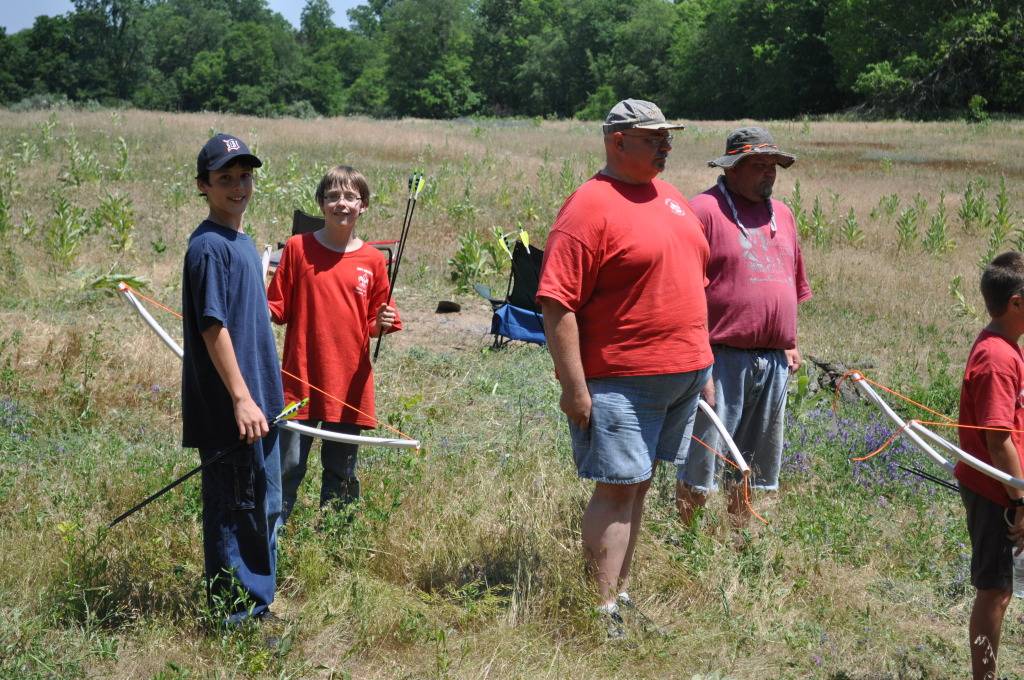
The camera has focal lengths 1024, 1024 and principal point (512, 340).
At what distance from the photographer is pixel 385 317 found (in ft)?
14.5

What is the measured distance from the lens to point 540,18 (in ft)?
341

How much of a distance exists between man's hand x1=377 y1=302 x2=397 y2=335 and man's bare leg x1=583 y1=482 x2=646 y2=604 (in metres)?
1.24

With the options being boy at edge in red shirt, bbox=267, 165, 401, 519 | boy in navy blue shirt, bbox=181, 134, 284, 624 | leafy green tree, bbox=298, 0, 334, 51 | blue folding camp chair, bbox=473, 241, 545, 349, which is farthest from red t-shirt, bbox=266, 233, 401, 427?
leafy green tree, bbox=298, 0, 334, 51

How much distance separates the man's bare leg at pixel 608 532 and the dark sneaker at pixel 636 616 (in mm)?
70

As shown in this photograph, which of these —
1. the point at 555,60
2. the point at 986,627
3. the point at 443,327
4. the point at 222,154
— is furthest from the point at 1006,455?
the point at 555,60

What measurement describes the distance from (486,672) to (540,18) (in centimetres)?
10609

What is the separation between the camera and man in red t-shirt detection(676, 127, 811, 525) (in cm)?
436

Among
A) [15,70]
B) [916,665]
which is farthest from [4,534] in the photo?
[15,70]

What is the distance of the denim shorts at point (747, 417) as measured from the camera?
4.44 m

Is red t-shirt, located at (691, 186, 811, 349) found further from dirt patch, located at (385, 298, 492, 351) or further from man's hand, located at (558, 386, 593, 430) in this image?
dirt patch, located at (385, 298, 492, 351)

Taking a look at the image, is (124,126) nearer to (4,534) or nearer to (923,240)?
(923,240)

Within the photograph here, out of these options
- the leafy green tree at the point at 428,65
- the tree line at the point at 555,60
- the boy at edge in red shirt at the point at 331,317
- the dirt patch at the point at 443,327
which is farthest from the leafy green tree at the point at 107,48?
the boy at edge in red shirt at the point at 331,317

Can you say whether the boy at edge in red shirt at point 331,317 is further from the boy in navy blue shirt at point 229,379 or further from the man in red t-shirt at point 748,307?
the man in red t-shirt at point 748,307

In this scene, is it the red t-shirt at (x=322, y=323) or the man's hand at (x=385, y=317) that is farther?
the man's hand at (x=385, y=317)
